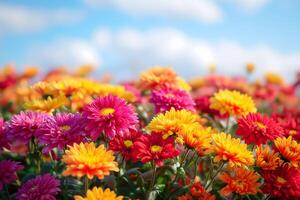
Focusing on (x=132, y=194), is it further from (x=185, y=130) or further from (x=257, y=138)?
(x=257, y=138)

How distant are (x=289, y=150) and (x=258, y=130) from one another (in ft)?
0.73

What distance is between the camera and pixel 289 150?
228 centimetres

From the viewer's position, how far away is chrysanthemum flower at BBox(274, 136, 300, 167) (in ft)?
7.41

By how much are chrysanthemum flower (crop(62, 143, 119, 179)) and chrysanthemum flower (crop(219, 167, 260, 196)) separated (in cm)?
59

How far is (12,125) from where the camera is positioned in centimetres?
241

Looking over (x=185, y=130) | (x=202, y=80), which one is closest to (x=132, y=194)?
(x=185, y=130)

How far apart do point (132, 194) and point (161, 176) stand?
190mm

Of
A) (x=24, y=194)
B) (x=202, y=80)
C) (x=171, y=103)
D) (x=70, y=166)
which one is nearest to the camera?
(x=70, y=166)

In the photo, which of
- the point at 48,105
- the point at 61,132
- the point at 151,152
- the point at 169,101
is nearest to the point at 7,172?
the point at 61,132

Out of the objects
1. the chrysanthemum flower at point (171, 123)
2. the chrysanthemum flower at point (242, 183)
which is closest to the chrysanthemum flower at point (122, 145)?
the chrysanthemum flower at point (171, 123)

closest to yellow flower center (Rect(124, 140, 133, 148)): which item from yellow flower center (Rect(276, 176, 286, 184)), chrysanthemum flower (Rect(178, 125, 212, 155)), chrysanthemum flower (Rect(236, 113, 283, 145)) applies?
chrysanthemum flower (Rect(178, 125, 212, 155))

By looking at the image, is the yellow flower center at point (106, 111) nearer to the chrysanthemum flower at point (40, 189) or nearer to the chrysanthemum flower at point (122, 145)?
the chrysanthemum flower at point (122, 145)

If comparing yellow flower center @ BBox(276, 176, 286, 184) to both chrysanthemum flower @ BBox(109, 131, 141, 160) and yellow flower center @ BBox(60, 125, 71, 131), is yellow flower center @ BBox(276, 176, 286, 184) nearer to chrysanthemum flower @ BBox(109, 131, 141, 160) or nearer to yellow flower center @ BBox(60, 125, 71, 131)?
chrysanthemum flower @ BBox(109, 131, 141, 160)

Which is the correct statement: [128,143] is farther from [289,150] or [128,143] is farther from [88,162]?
[289,150]
